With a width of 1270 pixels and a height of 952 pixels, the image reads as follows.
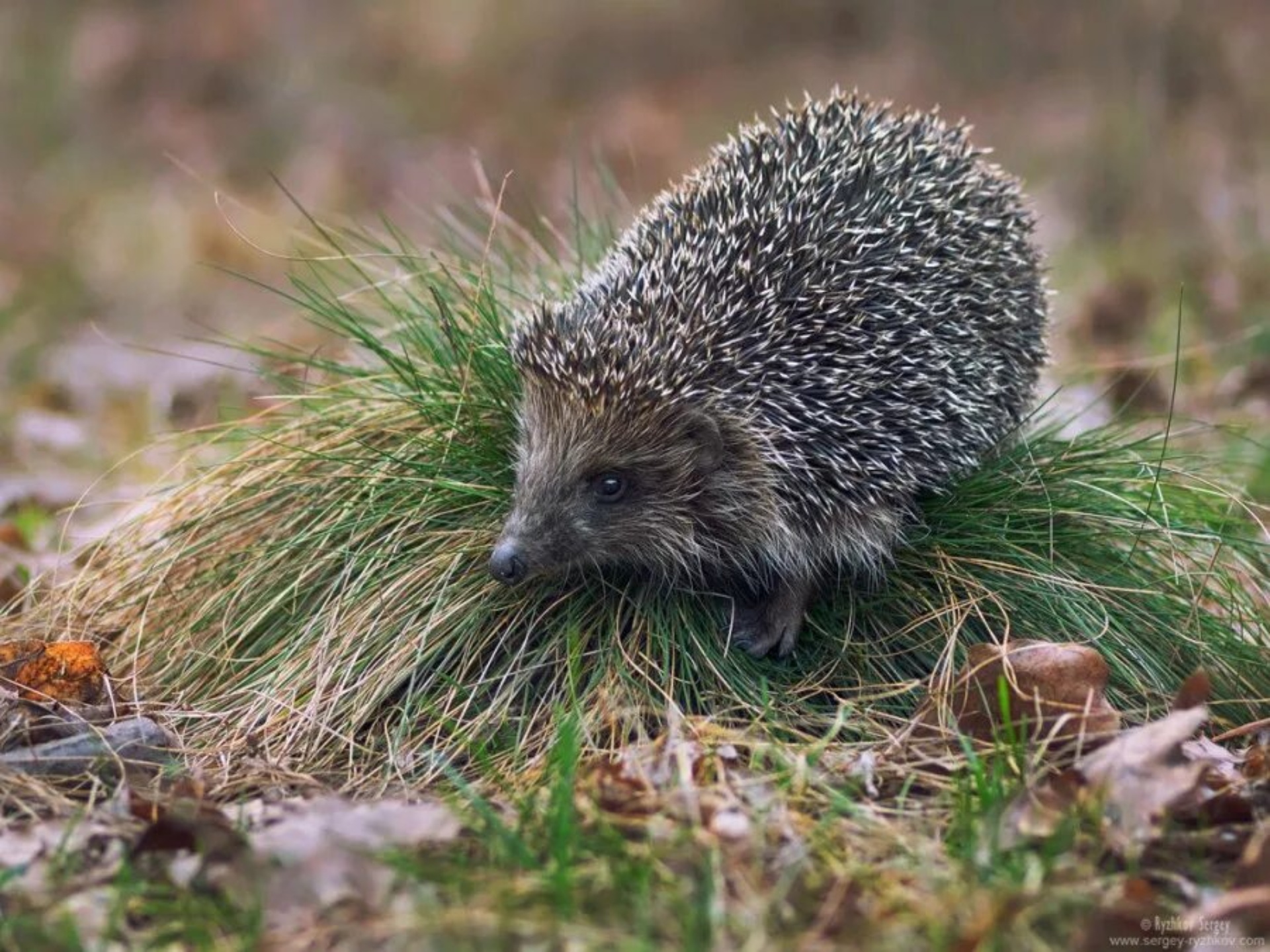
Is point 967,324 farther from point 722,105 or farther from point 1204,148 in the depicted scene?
point 722,105

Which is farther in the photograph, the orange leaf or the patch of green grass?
the orange leaf

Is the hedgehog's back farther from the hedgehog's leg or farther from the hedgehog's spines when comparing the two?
the hedgehog's leg

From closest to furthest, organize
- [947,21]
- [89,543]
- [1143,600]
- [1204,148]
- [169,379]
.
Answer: [1143,600], [89,543], [169,379], [1204,148], [947,21]

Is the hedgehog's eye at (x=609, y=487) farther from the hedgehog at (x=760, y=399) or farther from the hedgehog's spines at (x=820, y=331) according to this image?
the hedgehog's spines at (x=820, y=331)

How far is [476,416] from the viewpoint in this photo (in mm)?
5859

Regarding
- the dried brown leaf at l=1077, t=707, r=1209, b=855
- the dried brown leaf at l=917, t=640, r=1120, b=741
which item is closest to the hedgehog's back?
the dried brown leaf at l=917, t=640, r=1120, b=741

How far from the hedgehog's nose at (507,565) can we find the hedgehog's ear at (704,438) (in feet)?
2.66

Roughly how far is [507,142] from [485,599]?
1548cm

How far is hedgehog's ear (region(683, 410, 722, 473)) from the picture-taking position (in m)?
5.42

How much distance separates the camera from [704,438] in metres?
A: 5.49

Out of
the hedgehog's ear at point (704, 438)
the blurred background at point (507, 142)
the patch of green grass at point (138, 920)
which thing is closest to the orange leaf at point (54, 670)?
the patch of green grass at point (138, 920)

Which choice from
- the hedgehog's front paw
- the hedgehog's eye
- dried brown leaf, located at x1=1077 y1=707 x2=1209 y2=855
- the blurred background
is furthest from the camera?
the blurred background

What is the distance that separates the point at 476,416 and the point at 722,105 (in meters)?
16.5

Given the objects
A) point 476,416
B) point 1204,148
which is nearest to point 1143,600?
point 476,416
